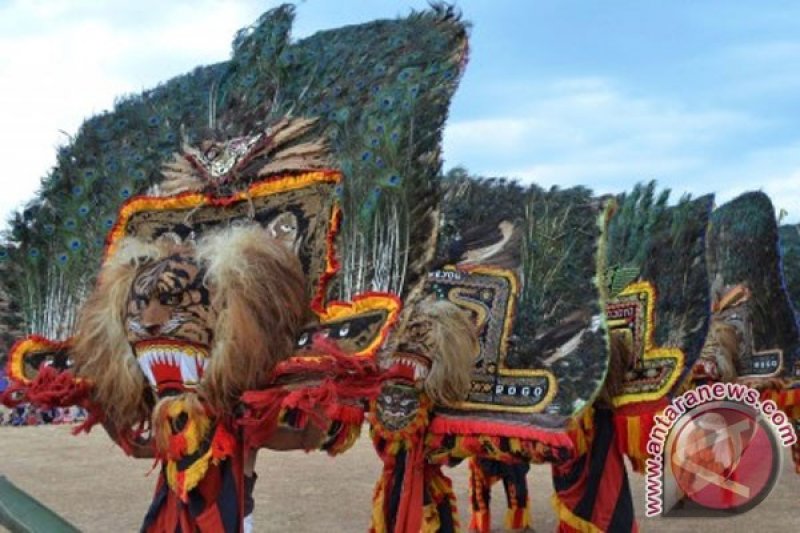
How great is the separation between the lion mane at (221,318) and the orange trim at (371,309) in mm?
110

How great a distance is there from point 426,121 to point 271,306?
0.94 meters

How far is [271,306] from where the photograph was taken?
3.64m

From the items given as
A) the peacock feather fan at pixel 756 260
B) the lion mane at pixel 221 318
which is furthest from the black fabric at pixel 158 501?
the peacock feather fan at pixel 756 260

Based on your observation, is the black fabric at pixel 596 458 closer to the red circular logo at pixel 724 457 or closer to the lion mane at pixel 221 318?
the red circular logo at pixel 724 457

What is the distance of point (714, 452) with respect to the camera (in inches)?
284

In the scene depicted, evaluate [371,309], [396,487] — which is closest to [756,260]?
[396,487]

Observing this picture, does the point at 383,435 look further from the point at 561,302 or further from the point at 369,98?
the point at 369,98

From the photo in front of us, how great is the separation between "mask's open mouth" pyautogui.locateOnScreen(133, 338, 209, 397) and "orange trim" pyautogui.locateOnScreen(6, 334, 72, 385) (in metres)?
0.56

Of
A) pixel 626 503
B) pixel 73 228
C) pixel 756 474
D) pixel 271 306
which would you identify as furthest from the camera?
pixel 756 474

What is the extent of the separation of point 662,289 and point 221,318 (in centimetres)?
366

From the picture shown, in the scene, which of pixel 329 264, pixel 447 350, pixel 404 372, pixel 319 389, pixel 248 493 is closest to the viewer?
pixel 319 389

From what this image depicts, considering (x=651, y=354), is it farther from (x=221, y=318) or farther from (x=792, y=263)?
(x=792, y=263)

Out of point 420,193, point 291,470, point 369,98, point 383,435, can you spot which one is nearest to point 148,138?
point 369,98

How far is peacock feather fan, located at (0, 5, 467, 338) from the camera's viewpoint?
385 centimetres
